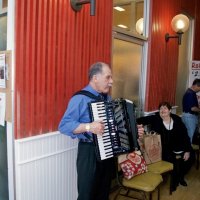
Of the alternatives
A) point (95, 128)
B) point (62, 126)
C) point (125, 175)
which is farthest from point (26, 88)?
point (125, 175)

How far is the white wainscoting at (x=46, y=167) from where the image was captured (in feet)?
7.02

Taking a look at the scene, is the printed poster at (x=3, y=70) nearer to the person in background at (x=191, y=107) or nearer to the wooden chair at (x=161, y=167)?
the wooden chair at (x=161, y=167)

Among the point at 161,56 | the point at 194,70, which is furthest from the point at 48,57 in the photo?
the point at 194,70

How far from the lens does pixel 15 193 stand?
7.14 feet

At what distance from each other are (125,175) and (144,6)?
7.95 feet

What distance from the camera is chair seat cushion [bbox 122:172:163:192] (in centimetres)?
261

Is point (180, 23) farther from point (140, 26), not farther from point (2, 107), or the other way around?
point (2, 107)

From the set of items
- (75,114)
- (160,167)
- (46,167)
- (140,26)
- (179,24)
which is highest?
(179,24)

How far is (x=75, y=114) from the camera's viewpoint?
2148mm

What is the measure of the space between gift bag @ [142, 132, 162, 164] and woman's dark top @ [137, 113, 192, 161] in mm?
220

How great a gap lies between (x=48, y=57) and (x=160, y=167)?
183 centimetres

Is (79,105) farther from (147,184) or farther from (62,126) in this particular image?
(147,184)

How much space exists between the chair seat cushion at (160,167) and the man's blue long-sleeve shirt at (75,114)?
1245mm

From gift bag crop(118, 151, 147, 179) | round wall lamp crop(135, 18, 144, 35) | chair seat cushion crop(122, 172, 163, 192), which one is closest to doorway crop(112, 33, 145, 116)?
round wall lamp crop(135, 18, 144, 35)
